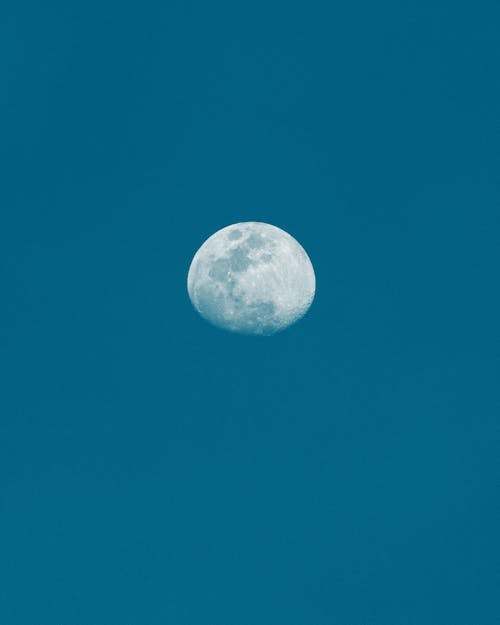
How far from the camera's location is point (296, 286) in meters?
32.1

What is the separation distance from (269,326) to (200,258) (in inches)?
151

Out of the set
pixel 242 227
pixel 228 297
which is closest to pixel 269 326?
pixel 228 297

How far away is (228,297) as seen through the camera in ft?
101

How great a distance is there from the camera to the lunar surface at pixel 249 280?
30.6 metres

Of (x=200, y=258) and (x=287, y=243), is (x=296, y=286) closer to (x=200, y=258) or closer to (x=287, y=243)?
(x=287, y=243)

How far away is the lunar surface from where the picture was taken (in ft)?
100

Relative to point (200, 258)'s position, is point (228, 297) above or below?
below

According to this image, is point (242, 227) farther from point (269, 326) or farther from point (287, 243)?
point (269, 326)

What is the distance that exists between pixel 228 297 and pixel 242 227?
3245 millimetres

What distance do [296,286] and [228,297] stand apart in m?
2.87

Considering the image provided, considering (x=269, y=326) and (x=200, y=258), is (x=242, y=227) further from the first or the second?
(x=269, y=326)

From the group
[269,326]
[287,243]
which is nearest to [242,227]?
[287,243]

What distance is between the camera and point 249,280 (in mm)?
30453

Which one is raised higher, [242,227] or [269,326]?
[242,227]
